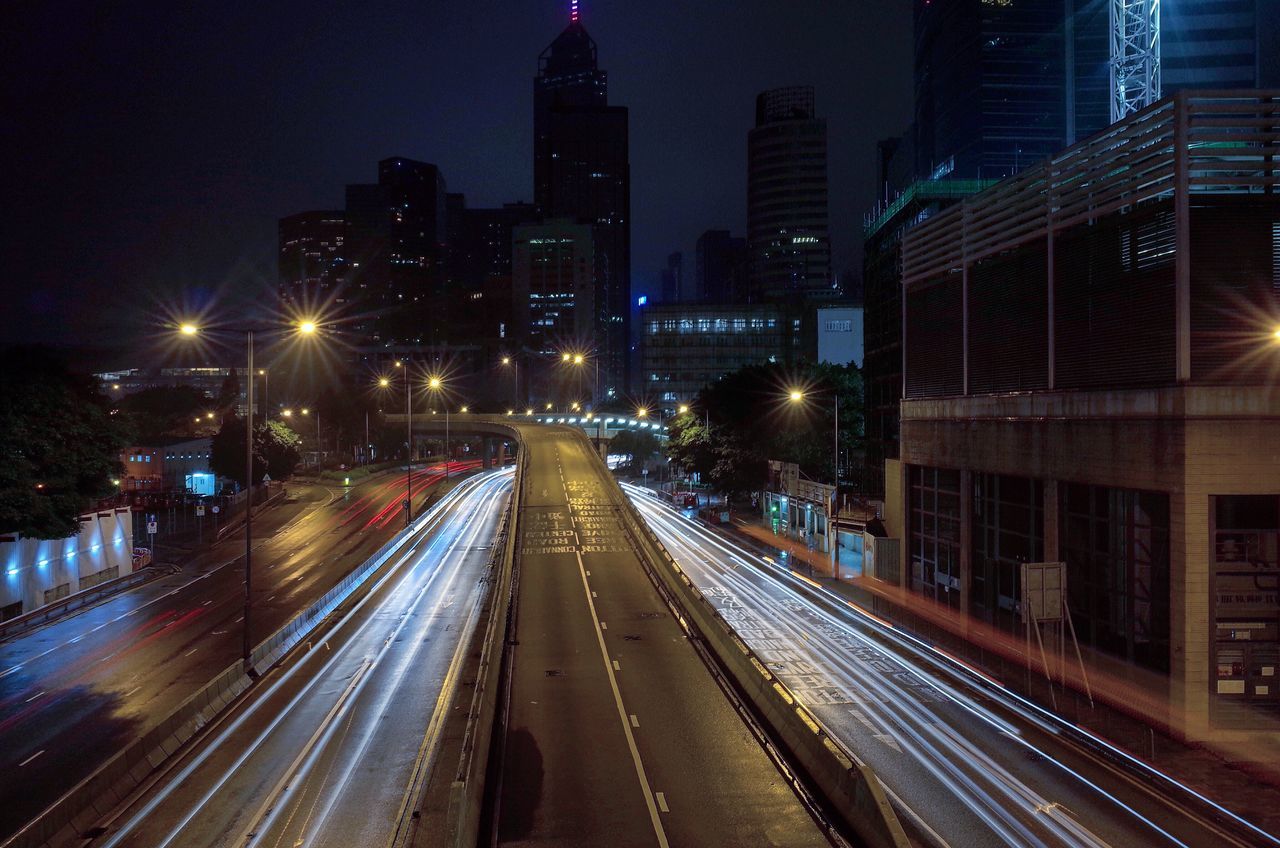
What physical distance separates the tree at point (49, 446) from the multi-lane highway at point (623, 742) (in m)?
19.8

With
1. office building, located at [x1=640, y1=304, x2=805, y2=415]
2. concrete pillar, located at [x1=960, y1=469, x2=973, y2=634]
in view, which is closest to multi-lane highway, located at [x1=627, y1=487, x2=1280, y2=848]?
concrete pillar, located at [x1=960, y1=469, x2=973, y2=634]

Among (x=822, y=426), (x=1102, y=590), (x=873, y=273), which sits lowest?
(x=1102, y=590)

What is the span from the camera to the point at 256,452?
261 feet

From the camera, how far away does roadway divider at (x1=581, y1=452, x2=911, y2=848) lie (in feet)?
44.1

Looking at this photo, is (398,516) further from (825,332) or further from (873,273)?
(825,332)

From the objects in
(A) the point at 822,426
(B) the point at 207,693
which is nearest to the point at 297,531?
(A) the point at 822,426

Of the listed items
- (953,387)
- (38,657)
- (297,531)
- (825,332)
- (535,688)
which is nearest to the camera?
(535,688)

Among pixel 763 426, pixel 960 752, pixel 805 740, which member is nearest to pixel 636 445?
pixel 763 426

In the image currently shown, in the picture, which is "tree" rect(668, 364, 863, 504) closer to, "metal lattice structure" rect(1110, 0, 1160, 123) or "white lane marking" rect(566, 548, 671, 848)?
"metal lattice structure" rect(1110, 0, 1160, 123)

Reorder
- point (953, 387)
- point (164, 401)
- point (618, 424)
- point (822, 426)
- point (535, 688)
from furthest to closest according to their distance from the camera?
point (164, 401) → point (618, 424) → point (822, 426) → point (953, 387) → point (535, 688)

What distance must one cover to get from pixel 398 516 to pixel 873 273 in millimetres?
44935

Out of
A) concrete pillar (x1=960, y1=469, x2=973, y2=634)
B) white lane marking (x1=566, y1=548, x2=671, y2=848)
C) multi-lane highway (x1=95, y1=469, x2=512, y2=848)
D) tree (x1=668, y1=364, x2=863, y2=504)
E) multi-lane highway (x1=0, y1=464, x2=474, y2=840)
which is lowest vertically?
multi-lane highway (x1=0, y1=464, x2=474, y2=840)

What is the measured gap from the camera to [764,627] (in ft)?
108

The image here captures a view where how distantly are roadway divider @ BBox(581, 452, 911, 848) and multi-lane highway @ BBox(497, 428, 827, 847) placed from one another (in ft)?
1.94
